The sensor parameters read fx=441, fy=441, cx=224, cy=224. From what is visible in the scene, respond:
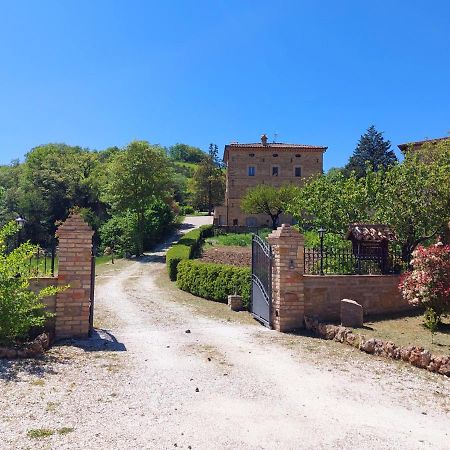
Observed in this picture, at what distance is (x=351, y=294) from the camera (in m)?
11.2

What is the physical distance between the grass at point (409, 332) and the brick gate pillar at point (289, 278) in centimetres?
151

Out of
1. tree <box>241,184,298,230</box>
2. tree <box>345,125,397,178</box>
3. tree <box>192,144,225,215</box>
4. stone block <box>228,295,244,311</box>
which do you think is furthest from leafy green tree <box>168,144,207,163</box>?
stone block <box>228,295,244,311</box>

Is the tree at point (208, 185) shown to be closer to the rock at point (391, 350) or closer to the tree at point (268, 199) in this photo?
the tree at point (268, 199)

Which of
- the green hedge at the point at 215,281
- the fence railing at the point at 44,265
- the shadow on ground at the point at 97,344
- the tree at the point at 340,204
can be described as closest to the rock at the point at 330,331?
the shadow on ground at the point at 97,344

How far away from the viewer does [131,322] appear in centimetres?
1140

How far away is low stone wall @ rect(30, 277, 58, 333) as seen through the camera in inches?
343

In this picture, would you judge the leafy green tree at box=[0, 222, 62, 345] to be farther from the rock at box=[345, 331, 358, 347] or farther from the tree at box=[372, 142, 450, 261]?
the tree at box=[372, 142, 450, 261]

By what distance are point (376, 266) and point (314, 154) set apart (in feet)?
140

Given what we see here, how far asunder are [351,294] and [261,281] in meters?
2.36

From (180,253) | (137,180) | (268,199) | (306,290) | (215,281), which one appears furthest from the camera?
(268,199)

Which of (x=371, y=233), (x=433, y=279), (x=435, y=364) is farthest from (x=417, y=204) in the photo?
(x=435, y=364)

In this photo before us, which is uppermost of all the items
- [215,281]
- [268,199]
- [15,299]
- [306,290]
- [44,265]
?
[268,199]

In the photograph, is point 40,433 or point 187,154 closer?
point 40,433

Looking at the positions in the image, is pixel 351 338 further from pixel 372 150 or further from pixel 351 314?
pixel 372 150
